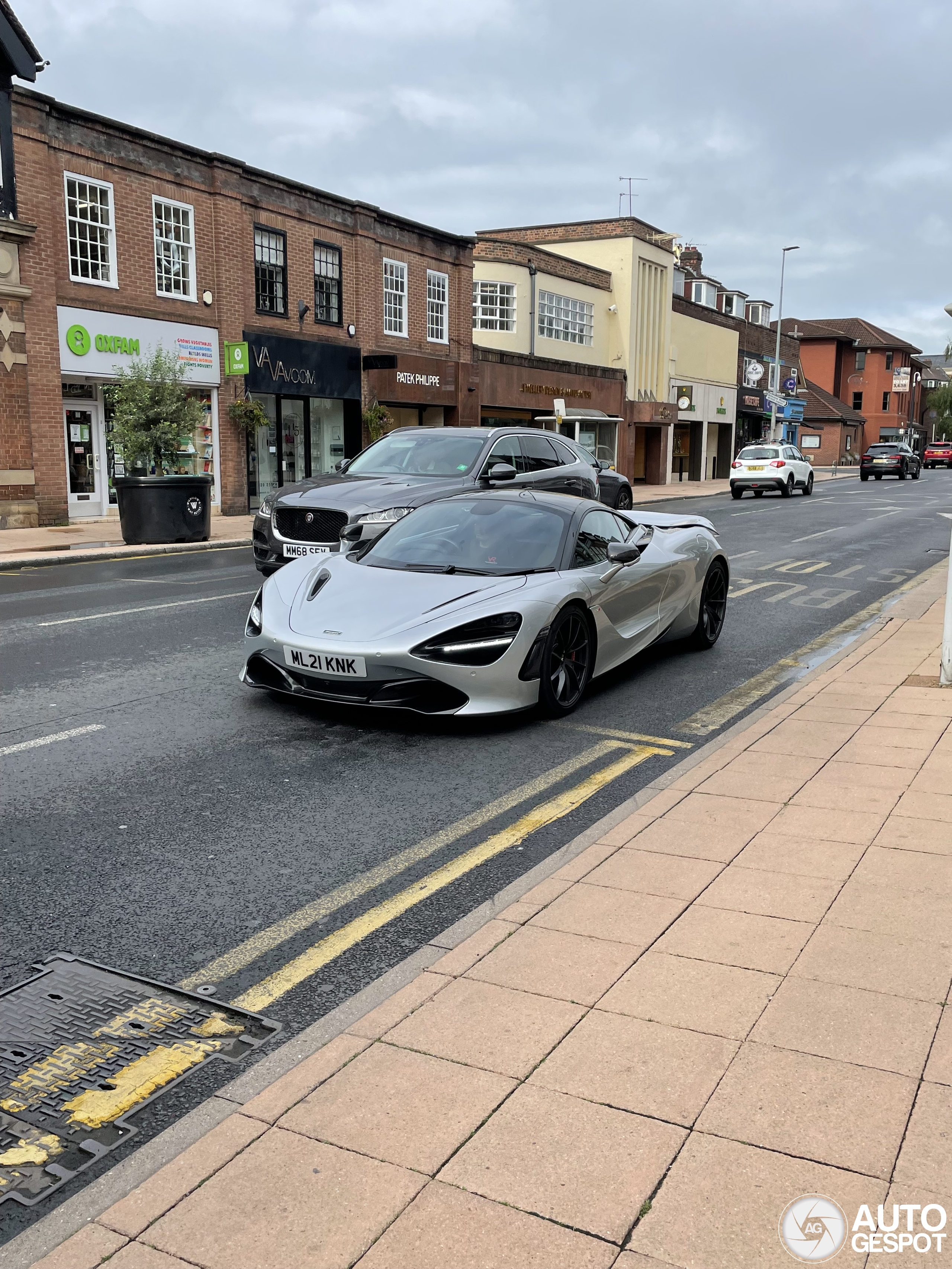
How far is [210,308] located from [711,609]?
18.3 meters

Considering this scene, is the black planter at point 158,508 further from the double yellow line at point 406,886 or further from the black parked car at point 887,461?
the black parked car at point 887,461

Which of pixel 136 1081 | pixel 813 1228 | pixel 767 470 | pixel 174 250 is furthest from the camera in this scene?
pixel 767 470

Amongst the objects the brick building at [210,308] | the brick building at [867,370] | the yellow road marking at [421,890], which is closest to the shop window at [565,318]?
the brick building at [210,308]

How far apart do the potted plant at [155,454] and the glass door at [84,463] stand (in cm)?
372

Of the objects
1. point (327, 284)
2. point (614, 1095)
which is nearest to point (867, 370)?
point (327, 284)

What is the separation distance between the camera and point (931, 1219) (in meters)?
2.24

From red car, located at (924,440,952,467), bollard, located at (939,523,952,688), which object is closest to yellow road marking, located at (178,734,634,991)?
bollard, located at (939,523,952,688)

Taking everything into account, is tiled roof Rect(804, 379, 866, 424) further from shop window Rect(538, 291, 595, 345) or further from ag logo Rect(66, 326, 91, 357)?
ag logo Rect(66, 326, 91, 357)

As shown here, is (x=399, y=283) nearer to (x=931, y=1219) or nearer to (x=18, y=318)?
(x=18, y=318)

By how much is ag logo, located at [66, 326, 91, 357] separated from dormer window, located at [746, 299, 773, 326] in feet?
161

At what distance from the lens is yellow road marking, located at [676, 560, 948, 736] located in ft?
22.1

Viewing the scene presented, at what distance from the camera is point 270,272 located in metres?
25.9

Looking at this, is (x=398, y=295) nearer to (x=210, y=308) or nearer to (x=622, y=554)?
(x=210, y=308)

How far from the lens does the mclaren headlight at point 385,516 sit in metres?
11.1
